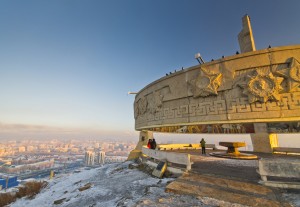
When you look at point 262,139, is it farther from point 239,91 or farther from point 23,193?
point 23,193

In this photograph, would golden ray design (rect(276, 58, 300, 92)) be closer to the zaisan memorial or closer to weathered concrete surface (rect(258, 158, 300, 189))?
the zaisan memorial

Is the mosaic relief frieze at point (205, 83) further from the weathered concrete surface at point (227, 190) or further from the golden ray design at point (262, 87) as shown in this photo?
the weathered concrete surface at point (227, 190)

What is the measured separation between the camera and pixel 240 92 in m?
10.1

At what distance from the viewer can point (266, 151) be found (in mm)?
14578

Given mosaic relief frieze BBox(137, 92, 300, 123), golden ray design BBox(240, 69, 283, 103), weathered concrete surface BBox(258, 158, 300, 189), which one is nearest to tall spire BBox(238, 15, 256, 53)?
golden ray design BBox(240, 69, 283, 103)

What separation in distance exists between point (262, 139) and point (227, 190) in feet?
39.2

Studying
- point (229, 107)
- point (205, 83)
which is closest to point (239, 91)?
point (229, 107)

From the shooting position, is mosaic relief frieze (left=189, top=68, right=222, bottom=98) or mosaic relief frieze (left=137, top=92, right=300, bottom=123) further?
mosaic relief frieze (left=189, top=68, right=222, bottom=98)

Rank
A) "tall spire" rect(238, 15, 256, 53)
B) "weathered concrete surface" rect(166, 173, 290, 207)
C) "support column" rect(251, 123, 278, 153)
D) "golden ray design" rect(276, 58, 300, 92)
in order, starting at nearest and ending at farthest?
"weathered concrete surface" rect(166, 173, 290, 207), "golden ray design" rect(276, 58, 300, 92), "tall spire" rect(238, 15, 256, 53), "support column" rect(251, 123, 278, 153)

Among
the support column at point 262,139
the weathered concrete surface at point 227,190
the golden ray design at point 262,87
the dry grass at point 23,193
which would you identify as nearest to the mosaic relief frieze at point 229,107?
the golden ray design at point 262,87

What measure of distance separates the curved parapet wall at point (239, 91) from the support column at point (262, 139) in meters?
1.29

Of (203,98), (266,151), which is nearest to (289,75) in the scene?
(203,98)

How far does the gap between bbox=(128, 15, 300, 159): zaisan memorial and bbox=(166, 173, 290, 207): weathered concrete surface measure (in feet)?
15.9

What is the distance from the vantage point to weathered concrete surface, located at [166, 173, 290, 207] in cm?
466
